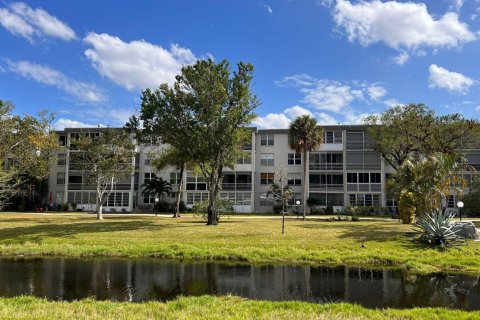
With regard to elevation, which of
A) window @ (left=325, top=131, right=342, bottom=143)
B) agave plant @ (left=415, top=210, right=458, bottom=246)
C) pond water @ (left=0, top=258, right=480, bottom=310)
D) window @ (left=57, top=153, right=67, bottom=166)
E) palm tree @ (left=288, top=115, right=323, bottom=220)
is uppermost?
window @ (left=325, top=131, right=342, bottom=143)

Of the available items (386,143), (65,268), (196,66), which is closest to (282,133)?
(386,143)

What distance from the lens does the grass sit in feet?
29.8

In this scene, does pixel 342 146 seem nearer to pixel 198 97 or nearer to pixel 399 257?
pixel 198 97

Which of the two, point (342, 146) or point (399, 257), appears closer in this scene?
point (399, 257)

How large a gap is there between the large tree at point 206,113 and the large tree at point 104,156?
27.9 ft

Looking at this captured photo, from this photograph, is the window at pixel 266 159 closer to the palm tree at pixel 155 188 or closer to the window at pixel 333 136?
the window at pixel 333 136

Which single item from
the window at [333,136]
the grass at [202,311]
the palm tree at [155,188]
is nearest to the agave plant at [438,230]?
the grass at [202,311]

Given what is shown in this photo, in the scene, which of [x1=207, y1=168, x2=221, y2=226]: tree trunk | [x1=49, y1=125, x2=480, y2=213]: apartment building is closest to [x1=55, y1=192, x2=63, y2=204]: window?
[x1=49, y1=125, x2=480, y2=213]: apartment building

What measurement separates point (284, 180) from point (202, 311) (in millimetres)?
50709

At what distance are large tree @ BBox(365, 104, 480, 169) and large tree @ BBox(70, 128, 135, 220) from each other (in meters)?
25.5

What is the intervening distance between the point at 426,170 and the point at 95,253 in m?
19.2

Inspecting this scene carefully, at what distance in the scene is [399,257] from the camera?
62.2ft

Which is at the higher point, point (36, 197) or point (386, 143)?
point (386, 143)

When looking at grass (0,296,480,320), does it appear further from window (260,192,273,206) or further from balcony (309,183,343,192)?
balcony (309,183,343,192)
